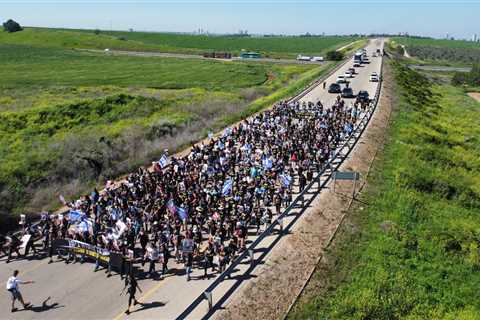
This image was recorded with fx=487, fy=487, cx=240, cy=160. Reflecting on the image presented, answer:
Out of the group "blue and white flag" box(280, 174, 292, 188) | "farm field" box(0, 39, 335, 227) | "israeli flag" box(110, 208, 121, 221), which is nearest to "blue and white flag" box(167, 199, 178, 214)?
"israeli flag" box(110, 208, 121, 221)

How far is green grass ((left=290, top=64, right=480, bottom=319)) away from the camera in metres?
17.0

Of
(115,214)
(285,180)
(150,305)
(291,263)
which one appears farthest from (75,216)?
(285,180)

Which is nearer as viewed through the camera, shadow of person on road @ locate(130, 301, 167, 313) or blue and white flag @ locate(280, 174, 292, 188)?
shadow of person on road @ locate(130, 301, 167, 313)

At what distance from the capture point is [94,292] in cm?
1666

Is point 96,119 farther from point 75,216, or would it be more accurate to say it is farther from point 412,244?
point 412,244

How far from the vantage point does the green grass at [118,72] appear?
8106 cm

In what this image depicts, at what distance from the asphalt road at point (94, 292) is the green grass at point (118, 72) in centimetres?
5785

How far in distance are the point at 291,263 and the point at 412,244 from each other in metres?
7.20

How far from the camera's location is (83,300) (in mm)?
16188

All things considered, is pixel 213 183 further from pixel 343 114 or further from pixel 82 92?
pixel 82 92

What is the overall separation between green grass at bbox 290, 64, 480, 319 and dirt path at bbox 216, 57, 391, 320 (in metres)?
0.71

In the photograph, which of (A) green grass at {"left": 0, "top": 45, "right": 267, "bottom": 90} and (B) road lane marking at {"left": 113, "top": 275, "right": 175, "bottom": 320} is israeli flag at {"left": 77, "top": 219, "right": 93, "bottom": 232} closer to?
(B) road lane marking at {"left": 113, "top": 275, "right": 175, "bottom": 320}

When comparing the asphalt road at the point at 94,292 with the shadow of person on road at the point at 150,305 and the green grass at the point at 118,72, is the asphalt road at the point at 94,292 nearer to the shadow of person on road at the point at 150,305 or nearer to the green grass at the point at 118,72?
the shadow of person on road at the point at 150,305

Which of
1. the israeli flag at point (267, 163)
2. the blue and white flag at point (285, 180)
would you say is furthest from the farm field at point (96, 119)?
the blue and white flag at point (285, 180)
